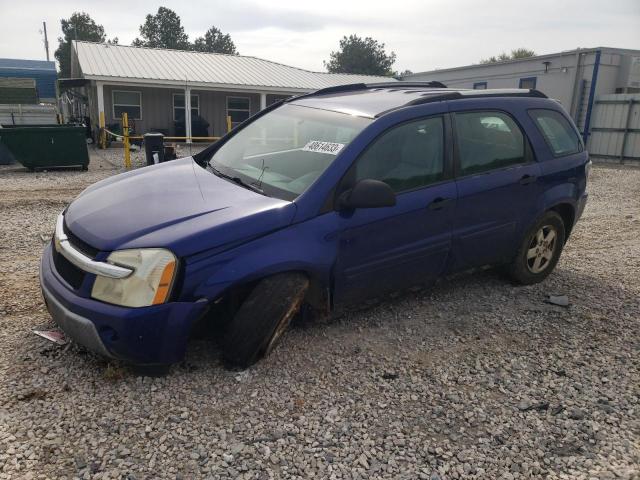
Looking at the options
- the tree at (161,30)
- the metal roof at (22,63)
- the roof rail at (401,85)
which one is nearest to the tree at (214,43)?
the tree at (161,30)

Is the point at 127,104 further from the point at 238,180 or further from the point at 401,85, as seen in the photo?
the point at 238,180

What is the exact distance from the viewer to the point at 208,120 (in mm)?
22625

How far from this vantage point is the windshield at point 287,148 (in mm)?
3324

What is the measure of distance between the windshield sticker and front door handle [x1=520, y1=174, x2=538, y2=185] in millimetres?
Answer: 1785

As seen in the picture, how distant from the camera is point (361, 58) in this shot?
66.3 metres

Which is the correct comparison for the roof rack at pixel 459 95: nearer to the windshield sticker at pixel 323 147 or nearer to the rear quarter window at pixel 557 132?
the rear quarter window at pixel 557 132

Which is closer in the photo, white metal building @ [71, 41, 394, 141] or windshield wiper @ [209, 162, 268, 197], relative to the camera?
windshield wiper @ [209, 162, 268, 197]

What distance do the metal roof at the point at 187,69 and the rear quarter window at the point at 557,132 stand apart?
1727 centimetres

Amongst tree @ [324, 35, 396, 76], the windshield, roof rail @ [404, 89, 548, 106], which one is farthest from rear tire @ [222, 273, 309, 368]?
tree @ [324, 35, 396, 76]

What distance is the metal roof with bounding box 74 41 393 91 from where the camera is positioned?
18844mm

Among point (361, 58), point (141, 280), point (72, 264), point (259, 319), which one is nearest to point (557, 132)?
point (259, 319)

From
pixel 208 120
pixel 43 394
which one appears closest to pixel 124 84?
pixel 208 120

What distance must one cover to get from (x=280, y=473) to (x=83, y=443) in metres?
1.00

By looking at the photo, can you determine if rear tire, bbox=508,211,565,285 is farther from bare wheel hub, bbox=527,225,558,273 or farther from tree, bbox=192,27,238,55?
tree, bbox=192,27,238,55
